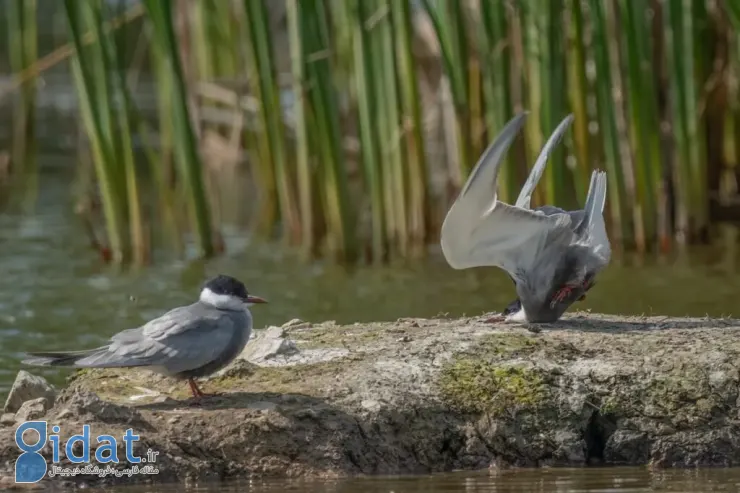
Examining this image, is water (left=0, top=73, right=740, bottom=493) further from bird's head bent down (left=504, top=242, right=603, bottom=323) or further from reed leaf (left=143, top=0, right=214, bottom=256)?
bird's head bent down (left=504, top=242, right=603, bottom=323)

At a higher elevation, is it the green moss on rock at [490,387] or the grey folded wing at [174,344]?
the grey folded wing at [174,344]

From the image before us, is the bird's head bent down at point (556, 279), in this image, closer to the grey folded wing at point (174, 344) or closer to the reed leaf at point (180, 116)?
the grey folded wing at point (174, 344)

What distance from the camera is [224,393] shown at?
224 inches

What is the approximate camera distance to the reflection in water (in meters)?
5.10

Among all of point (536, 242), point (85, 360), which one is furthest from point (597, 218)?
point (85, 360)

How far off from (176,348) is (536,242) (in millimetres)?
1824

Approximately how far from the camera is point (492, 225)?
20.7 feet

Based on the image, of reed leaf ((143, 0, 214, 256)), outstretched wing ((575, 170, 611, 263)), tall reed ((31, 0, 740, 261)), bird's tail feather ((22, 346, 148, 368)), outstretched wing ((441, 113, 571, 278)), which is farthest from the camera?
tall reed ((31, 0, 740, 261))

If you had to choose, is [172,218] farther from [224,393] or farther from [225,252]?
[224,393]

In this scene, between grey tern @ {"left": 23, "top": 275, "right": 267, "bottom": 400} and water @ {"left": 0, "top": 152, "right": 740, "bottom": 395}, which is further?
water @ {"left": 0, "top": 152, "right": 740, "bottom": 395}

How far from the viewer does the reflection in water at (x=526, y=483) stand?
5.10m

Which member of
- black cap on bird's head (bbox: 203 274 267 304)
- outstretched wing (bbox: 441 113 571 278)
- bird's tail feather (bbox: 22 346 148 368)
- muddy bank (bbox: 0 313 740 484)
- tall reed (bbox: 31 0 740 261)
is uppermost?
tall reed (bbox: 31 0 740 261)

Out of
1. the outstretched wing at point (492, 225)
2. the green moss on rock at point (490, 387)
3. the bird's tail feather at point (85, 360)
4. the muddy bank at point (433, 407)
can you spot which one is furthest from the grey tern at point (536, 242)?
the bird's tail feather at point (85, 360)

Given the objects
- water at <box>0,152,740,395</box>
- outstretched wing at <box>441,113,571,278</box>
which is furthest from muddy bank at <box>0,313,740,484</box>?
water at <box>0,152,740,395</box>
